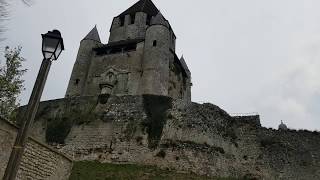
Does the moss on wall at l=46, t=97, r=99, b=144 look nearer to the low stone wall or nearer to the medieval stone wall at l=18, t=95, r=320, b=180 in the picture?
the medieval stone wall at l=18, t=95, r=320, b=180

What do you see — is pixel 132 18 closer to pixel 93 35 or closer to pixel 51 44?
pixel 93 35

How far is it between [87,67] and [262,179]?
64.4 ft

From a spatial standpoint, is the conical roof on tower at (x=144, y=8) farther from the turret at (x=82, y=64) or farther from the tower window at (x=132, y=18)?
the turret at (x=82, y=64)

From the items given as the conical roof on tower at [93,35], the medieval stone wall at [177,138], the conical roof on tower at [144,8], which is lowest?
the medieval stone wall at [177,138]

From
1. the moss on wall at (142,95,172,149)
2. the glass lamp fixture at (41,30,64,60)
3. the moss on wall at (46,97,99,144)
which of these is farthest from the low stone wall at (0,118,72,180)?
the moss on wall at (46,97,99,144)

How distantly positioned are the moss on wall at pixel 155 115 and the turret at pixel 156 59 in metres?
6.17

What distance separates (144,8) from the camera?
126 ft

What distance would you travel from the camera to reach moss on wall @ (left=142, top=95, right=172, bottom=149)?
20.2 m

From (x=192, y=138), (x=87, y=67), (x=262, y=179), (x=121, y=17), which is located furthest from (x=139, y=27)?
(x=262, y=179)

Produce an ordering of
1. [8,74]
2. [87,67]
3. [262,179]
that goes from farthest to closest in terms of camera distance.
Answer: [87,67]
[262,179]
[8,74]

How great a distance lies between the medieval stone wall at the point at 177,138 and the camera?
1980cm

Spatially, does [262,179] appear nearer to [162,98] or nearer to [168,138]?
[168,138]

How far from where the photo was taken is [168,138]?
797 inches

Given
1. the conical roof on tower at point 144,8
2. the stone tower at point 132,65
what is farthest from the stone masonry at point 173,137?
the conical roof on tower at point 144,8
